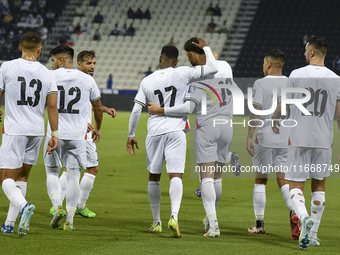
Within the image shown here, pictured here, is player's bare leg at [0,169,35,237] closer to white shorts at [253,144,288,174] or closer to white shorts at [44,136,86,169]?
white shorts at [44,136,86,169]

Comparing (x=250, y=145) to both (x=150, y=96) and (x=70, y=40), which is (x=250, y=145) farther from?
(x=70, y=40)

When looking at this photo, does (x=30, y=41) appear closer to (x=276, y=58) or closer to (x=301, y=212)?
(x=276, y=58)

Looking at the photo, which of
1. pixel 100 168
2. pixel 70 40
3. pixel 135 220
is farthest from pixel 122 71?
pixel 135 220

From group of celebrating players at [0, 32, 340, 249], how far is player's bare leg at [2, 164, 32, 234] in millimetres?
10

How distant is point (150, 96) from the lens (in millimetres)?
5719

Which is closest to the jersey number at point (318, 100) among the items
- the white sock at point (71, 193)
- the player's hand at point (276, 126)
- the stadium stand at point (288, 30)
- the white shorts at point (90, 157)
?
the player's hand at point (276, 126)

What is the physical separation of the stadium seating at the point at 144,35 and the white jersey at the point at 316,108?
2424cm

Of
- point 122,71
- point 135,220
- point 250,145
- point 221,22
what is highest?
point 221,22

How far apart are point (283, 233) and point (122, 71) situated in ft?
83.6

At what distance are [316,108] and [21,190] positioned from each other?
3.12 metres

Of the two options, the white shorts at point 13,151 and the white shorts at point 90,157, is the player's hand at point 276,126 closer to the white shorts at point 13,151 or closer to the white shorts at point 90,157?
the white shorts at point 90,157

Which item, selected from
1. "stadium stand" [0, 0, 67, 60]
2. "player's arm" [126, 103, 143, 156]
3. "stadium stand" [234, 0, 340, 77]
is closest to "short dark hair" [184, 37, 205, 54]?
"player's arm" [126, 103, 143, 156]

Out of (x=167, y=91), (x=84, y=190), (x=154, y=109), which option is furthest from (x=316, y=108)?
(x=84, y=190)

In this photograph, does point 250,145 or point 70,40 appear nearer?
point 250,145
